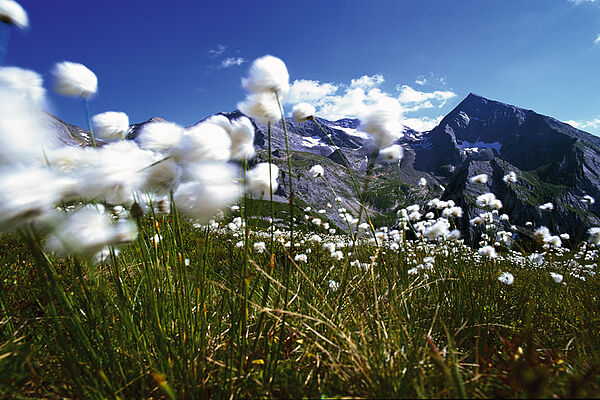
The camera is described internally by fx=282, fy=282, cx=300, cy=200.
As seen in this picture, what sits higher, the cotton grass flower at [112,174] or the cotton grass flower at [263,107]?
the cotton grass flower at [263,107]

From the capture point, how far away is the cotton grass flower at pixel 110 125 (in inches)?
67.5

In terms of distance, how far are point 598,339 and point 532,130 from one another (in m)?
209

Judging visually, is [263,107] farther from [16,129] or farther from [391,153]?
[16,129]

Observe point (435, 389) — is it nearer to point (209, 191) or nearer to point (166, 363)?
point (166, 363)

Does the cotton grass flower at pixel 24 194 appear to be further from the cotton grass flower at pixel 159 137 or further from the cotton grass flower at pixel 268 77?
the cotton grass flower at pixel 268 77

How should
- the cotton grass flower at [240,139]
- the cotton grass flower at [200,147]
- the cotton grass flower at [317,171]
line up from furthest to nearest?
1. the cotton grass flower at [317,171]
2. the cotton grass flower at [240,139]
3. the cotton grass flower at [200,147]

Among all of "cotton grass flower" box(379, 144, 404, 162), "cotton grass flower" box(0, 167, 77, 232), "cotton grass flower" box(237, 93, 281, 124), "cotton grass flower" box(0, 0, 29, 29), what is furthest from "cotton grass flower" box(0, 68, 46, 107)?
"cotton grass flower" box(379, 144, 404, 162)

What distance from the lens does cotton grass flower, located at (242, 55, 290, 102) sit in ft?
4.81

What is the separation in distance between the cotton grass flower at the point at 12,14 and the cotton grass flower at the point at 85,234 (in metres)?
0.88

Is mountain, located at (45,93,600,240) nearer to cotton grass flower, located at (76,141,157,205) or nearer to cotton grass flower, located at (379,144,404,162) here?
cotton grass flower, located at (379,144,404,162)

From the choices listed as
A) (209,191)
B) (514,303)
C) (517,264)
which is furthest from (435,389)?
(517,264)

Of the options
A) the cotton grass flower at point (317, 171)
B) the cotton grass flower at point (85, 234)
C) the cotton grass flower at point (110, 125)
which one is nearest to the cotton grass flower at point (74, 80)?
the cotton grass flower at point (110, 125)

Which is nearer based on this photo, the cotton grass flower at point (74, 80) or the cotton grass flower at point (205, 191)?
the cotton grass flower at point (205, 191)

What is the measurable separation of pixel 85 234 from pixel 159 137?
485 mm
